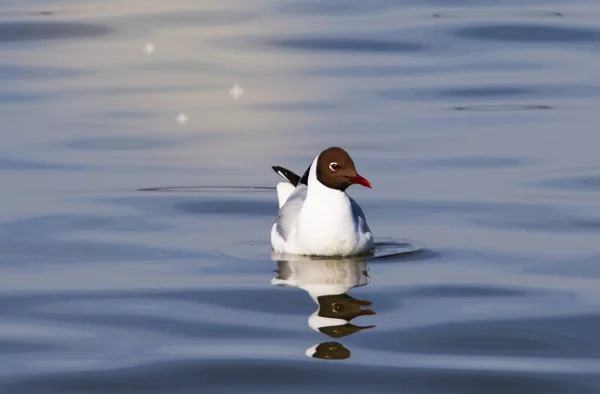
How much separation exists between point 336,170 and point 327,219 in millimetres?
358

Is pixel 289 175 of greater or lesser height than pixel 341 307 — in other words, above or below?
above

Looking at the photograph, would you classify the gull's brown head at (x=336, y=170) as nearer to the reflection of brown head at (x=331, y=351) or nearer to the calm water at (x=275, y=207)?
the calm water at (x=275, y=207)

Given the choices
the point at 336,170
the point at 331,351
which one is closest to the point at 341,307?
the point at 331,351

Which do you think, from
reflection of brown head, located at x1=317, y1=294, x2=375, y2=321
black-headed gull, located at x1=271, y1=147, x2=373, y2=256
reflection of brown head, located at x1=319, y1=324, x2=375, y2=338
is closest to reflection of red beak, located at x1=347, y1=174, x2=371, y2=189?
black-headed gull, located at x1=271, y1=147, x2=373, y2=256

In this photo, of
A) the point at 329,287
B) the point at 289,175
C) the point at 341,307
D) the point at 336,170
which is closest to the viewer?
the point at 341,307

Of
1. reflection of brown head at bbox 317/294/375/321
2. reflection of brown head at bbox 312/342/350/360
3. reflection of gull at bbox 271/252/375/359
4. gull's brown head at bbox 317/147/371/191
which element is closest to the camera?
reflection of brown head at bbox 312/342/350/360

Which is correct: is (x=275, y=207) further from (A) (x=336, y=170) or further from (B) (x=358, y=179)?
(B) (x=358, y=179)

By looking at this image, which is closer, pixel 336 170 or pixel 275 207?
pixel 336 170

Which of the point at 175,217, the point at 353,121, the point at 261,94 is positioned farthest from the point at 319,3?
the point at 175,217

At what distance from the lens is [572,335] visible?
893 centimetres

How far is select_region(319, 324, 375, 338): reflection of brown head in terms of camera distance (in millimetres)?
8906

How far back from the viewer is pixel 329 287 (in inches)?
404

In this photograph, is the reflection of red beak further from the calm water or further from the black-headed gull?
the calm water

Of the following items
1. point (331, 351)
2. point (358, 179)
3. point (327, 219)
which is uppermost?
point (358, 179)
